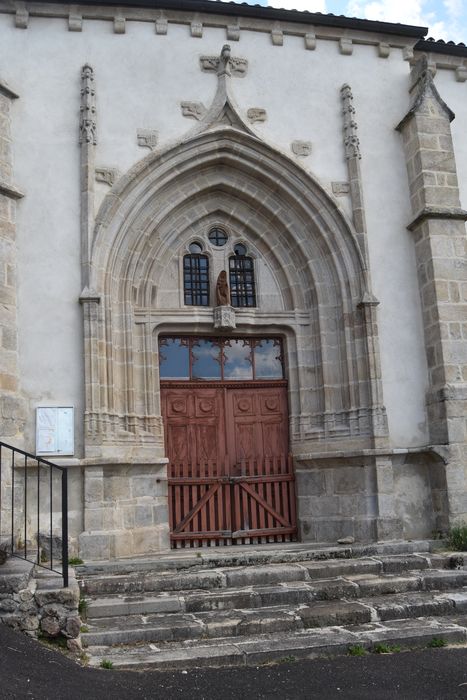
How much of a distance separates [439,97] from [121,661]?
8.59 metres

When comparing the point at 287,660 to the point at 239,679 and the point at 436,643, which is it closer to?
the point at 239,679

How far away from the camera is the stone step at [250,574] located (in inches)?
280

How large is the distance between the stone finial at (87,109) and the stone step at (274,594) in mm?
5718

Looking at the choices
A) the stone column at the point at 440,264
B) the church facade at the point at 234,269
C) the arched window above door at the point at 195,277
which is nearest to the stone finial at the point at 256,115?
the church facade at the point at 234,269

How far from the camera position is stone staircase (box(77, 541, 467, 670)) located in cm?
571

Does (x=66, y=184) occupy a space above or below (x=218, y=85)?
below

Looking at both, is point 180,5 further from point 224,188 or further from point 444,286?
point 444,286

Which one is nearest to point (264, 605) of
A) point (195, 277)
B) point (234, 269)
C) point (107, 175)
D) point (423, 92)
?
point (195, 277)

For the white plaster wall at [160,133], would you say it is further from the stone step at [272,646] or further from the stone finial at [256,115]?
the stone step at [272,646]

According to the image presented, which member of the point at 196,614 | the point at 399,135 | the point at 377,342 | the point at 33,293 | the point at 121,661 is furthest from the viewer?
the point at 399,135

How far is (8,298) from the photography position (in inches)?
349

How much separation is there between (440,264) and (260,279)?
247 centimetres

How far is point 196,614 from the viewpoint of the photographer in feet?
21.4

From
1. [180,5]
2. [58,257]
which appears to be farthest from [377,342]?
[180,5]
